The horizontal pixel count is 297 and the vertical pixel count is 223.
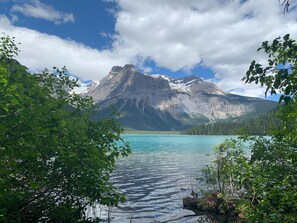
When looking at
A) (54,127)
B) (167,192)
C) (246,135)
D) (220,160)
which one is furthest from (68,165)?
(167,192)

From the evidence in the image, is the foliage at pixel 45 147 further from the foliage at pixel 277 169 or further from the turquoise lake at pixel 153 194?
the turquoise lake at pixel 153 194

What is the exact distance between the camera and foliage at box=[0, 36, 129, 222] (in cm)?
766

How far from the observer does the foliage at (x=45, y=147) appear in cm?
766

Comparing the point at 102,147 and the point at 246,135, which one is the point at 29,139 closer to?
the point at 102,147

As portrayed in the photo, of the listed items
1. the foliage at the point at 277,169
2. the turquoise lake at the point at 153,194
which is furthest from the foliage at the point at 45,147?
the turquoise lake at the point at 153,194

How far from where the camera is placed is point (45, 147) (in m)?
9.96

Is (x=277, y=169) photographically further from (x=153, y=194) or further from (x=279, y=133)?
(x=153, y=194)

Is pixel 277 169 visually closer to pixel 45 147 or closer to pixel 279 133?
pixel 279 133

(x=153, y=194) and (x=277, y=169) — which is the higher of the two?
(x=277, y=169)

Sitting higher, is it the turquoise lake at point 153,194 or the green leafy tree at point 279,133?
the green leafy tree at point 279,133

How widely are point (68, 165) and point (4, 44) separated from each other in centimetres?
819

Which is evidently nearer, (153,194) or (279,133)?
(279,133)

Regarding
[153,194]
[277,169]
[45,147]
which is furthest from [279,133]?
[153,194]

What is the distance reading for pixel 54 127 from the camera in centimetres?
854
